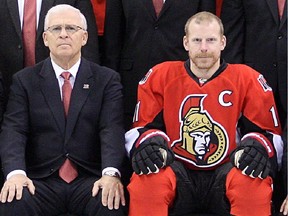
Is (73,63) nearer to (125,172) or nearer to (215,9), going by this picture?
(125,172)

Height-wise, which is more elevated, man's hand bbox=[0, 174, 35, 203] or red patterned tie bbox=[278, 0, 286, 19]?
red patterned tie bbox=[278, 0, 286, 19]

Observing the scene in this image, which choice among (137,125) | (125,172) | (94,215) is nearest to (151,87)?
(137,125)

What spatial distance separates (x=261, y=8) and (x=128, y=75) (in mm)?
853

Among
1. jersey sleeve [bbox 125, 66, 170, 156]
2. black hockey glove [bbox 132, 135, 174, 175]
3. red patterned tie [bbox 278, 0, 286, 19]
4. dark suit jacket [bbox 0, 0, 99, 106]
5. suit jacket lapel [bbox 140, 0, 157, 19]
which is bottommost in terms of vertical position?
black hockey glove [bbox 132, 135, 174, 175]

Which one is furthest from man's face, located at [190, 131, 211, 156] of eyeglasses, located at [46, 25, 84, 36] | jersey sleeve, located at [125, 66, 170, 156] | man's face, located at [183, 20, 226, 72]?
eyeglasses, located at [46, 25, 84, 36]

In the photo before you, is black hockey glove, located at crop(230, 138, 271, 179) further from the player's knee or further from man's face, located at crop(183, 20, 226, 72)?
man's face, located at crop(183, 20, 226, 72)

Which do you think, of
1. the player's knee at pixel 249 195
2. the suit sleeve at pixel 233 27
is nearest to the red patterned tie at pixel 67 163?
the player's knee at pixel 249 195

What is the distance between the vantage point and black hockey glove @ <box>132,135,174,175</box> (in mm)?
3617

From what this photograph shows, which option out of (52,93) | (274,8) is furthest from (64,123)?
(274,8)

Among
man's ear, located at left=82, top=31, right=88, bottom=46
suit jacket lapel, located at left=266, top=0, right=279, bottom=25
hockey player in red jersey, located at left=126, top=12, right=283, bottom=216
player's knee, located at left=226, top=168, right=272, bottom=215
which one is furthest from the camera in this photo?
suit jacket lapel, located at left=266, top=0, right=279, bottom=25

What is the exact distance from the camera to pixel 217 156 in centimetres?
389

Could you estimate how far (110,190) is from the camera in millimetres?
3709

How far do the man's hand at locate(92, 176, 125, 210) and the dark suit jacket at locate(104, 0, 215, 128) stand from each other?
0.89 meters

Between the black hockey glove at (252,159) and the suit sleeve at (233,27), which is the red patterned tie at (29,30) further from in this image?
the black hockey glove at (252,159)
